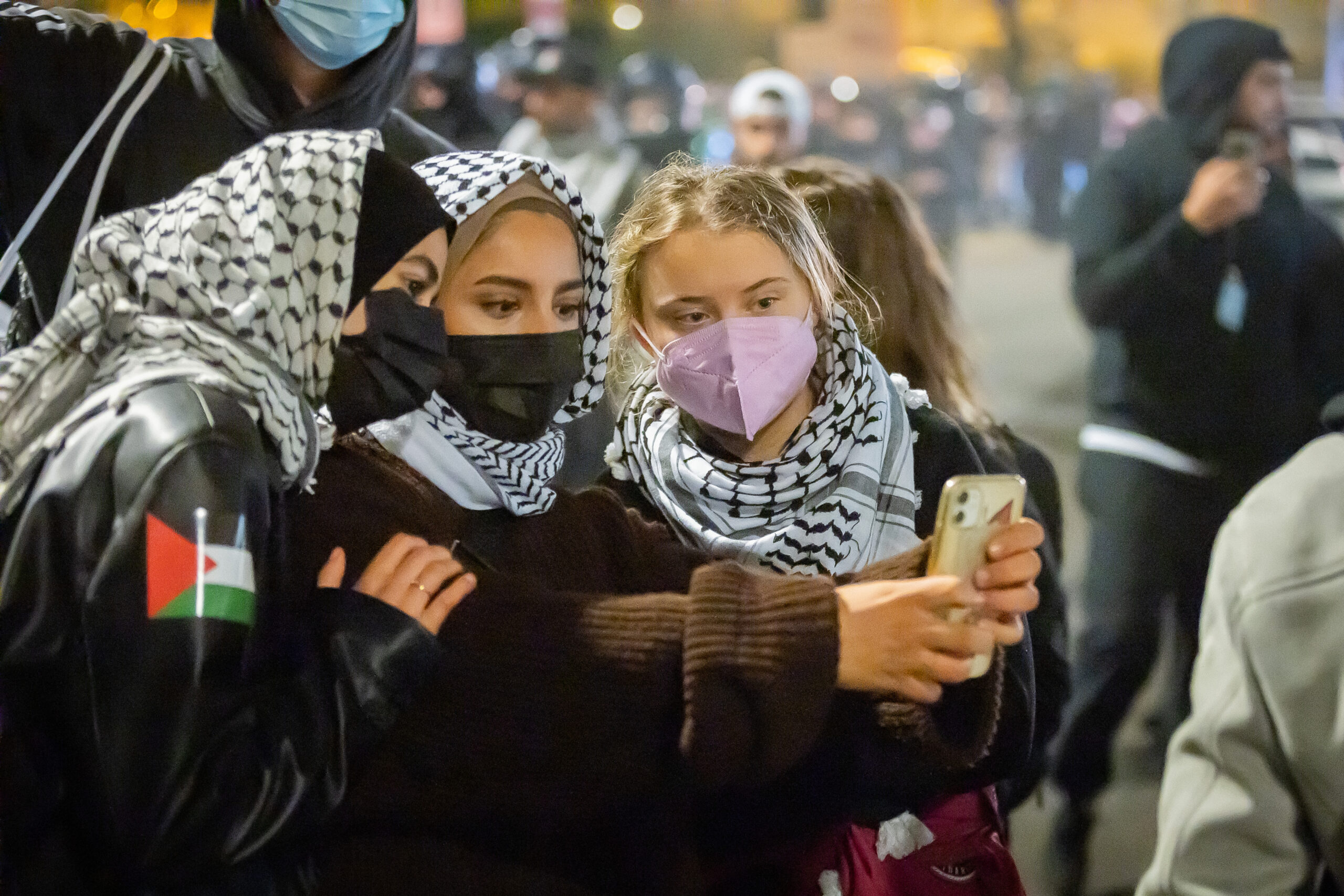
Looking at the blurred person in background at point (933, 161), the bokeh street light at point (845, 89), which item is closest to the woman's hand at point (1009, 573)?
the bokeh street light at point (845, 89)

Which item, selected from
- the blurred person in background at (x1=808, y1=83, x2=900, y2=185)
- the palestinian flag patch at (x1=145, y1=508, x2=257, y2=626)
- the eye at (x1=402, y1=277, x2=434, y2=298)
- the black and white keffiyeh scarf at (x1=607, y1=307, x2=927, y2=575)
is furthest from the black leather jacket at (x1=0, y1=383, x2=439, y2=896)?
the blurred person in background at (x1=808, y1=83, x2=900, y2=185)

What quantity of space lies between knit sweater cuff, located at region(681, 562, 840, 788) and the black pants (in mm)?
1926

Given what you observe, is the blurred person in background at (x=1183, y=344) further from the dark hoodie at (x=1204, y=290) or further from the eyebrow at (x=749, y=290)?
the eyebrow at (x=749, y=290)

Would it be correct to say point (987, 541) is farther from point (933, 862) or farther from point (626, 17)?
point (626, 17)

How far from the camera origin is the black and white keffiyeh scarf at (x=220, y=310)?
129 centimetres

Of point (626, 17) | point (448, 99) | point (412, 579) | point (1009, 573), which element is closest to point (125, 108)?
point (448, 99)

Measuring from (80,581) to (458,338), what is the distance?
464 mm

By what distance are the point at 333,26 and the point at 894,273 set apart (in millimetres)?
856

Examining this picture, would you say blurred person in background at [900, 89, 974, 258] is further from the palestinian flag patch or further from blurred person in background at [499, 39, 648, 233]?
the palestinian flag patch

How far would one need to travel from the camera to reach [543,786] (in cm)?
147

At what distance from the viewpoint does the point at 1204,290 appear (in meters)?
3.08

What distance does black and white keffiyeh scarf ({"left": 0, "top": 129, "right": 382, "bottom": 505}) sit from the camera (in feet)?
4.24

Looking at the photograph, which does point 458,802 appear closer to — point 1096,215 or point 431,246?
point 431,246

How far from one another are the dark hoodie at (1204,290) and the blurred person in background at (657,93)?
1.05 metres
